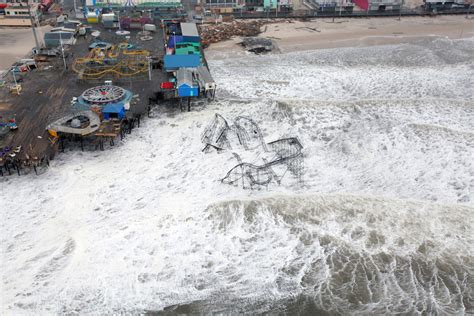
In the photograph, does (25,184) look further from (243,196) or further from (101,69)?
(101,69)

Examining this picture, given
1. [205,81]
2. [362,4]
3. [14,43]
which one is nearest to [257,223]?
[205,81]

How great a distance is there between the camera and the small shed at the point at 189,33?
36812 mm

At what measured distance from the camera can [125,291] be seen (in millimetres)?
16750

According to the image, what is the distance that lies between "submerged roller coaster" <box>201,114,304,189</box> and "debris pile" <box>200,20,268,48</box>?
18941 millimetres

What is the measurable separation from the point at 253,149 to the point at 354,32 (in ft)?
96.0

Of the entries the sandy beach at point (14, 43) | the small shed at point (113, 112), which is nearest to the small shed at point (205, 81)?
the small shed at point (113, 112)

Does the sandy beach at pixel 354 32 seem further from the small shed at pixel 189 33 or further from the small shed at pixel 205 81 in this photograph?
the small shed at pixel 205 81

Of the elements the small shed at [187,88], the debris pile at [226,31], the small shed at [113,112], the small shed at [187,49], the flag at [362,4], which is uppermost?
the flag at [362,4]

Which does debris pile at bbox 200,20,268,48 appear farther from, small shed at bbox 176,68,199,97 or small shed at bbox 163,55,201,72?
small shed at bbox 176,68,199,97

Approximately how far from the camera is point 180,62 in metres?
31.4

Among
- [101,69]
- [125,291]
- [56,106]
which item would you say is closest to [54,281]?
[125,291]

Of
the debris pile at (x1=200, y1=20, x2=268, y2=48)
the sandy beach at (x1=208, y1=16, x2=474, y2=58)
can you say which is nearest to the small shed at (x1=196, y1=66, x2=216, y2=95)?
the sandy beach at (x1=208, y1=16, x2=474, y2=58)

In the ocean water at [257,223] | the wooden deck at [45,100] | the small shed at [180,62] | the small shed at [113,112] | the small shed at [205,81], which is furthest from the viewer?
the small shed at [180,62]

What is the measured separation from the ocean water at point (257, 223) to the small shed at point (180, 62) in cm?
412
